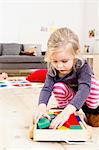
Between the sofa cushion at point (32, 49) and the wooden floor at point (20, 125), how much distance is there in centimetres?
338

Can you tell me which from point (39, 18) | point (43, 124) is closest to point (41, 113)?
point (43, 124)

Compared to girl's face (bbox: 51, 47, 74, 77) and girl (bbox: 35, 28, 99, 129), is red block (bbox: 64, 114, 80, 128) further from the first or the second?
girl's face (bbox: 51, 47, 74, 77)

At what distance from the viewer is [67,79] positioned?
1.26m

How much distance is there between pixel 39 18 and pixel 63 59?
4.80 metres

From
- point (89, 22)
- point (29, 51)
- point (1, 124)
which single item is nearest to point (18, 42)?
point (29, 51)

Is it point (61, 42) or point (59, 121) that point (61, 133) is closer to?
point (59, 121)

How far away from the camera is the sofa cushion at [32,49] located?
17.7 ft

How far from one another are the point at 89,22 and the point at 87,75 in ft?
15.5

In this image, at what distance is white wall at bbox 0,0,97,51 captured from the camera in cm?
570

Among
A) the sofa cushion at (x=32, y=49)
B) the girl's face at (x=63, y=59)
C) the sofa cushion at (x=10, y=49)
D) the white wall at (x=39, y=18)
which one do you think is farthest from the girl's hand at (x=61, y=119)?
the white wall at (x=39, y=18)

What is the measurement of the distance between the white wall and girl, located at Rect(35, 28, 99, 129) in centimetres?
450

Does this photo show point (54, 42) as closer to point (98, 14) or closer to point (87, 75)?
point (87, 75)

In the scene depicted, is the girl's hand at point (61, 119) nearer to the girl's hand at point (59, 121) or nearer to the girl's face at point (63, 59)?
the girl's hand at point (59, 121)

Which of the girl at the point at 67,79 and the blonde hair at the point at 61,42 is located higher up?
the blonde hair at the point at 61,42
